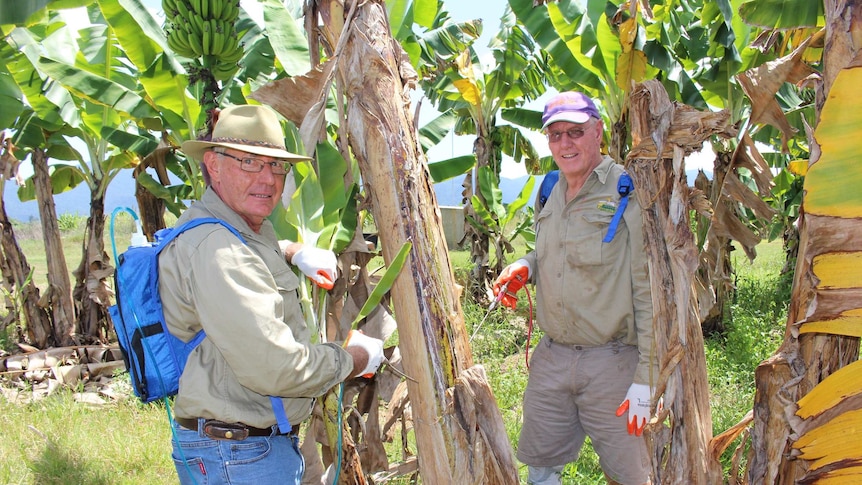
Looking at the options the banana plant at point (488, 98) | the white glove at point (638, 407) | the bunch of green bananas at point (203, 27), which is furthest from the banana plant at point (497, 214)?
the white glove at point (638, 407)

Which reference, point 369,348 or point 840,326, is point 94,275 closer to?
point 369,348

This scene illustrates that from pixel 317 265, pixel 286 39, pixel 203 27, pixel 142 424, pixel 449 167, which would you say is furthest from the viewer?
pixel 449 167

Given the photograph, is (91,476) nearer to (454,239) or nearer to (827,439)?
(827,439)

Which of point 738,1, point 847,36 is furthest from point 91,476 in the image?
point 738,1

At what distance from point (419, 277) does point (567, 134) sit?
3.27ft

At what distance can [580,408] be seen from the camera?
2.82m

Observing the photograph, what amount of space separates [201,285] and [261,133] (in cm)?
53

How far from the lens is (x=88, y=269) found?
6688 millimetres

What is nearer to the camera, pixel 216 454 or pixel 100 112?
pixel 216 454

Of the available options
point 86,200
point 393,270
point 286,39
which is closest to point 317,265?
point 393,270

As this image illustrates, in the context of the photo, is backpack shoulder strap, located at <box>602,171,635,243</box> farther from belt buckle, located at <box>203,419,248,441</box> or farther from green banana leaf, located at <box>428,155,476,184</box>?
green banana leaf, located at <box>428,155,476,184</box>

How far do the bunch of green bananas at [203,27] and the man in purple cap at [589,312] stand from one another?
7.63 feet

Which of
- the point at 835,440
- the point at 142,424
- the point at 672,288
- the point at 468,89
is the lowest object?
the point at 142,424

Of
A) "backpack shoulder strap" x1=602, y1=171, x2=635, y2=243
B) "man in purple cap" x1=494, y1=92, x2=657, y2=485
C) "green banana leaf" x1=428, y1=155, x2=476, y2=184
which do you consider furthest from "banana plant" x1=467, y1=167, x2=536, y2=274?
"backpack shoulder strap" x1=602, y1=171, x2=635, y2=243
